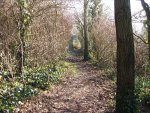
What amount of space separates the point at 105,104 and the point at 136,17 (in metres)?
6.09

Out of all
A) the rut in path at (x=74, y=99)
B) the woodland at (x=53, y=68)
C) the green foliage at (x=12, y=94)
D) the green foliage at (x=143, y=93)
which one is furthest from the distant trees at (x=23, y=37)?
the green foliage at (x=143, y=93)

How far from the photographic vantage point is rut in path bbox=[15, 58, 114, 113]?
852cm

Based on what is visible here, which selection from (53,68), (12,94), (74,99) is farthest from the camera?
(53,68)

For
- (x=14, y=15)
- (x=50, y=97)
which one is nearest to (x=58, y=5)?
(x=14, y=15)

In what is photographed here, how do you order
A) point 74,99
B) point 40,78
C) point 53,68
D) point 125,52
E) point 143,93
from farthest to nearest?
point 53,68 < point 40,78 < point 74,99 < point 143,93 < point 125,52

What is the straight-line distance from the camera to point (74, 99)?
9.98 meters

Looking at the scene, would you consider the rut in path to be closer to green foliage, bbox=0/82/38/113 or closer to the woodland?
the woodland

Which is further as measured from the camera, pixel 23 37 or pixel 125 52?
pixel 23 37

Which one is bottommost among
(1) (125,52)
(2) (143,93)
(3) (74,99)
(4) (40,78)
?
(3) (74,99)

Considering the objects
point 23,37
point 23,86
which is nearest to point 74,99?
point 23,86

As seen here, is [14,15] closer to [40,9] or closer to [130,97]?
[40,9]

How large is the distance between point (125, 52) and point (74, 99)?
134 inches

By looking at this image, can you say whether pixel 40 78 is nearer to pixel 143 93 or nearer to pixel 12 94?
pixel 12 94

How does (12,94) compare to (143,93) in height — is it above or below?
above
